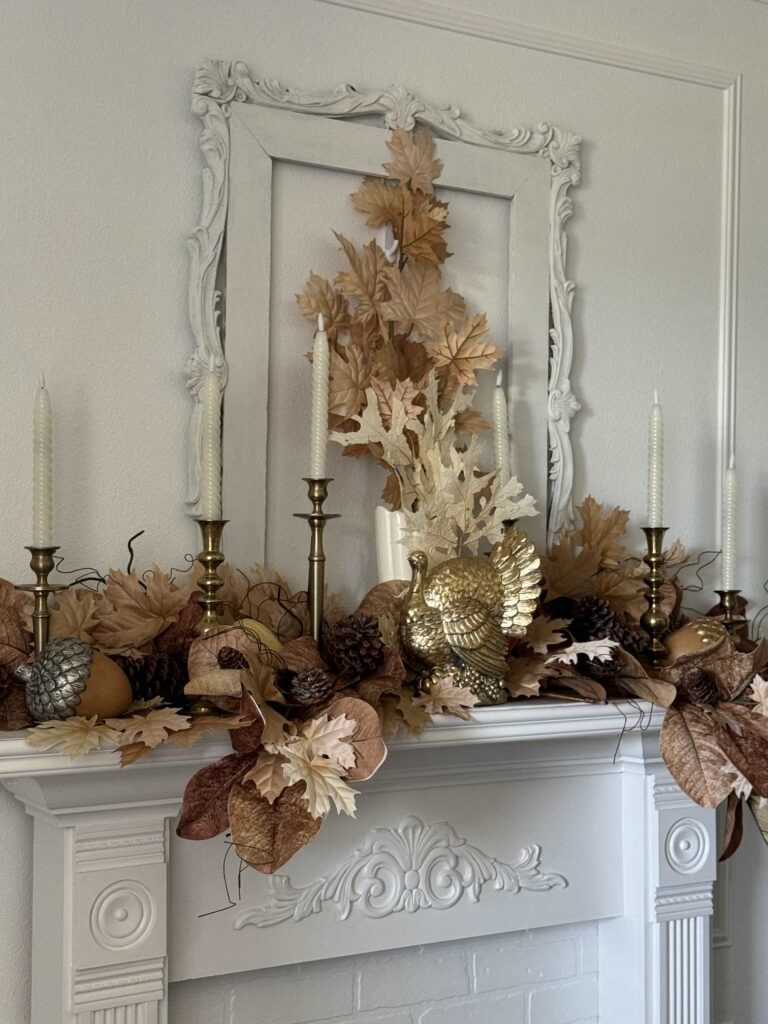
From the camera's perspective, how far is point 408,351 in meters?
1.64

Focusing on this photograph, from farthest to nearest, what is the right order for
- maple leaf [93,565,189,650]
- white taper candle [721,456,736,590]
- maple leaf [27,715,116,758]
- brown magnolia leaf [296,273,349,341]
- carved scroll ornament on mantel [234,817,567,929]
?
white taper candle [721,456,736,590], brown magnolia leaf [296,273,349,341], carved scroll ornament on mantel [234,817,567,929], maple leaf [93,565,189,650], maple leaf [27,715,116,758]

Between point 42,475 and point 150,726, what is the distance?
1.07ft

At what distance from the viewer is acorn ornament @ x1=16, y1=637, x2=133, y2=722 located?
1177 mm

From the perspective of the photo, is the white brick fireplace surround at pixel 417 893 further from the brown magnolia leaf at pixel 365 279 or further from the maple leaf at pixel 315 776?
the brown magnolia leaf at pixel 365 279

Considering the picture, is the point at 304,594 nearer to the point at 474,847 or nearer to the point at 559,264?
the point at 474,847

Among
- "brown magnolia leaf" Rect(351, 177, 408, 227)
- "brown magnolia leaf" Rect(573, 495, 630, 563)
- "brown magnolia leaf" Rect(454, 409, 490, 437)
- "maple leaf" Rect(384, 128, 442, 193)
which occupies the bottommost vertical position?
"brown magnolia leaf" Rect(573, 495, 630, 563)

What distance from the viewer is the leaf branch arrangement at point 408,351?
1.54 metres

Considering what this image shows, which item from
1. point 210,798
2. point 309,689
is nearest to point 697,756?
point 309,689

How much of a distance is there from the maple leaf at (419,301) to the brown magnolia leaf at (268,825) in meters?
0.75

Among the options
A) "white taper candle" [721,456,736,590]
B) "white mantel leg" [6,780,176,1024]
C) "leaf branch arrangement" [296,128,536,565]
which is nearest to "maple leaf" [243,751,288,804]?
"white mantel leg" [6,780,176,1024]

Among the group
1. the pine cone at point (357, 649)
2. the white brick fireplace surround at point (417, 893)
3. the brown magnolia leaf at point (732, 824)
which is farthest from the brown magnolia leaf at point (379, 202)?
the brown magnolia leaf at point (732, 824)

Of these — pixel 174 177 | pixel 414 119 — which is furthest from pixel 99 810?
pixel 414 119

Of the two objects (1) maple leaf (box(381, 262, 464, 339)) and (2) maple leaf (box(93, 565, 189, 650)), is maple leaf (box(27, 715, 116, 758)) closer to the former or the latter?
(2) maple leaf (box(93, 565, 189, 650))

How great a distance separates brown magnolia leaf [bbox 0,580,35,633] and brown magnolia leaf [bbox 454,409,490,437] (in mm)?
675
